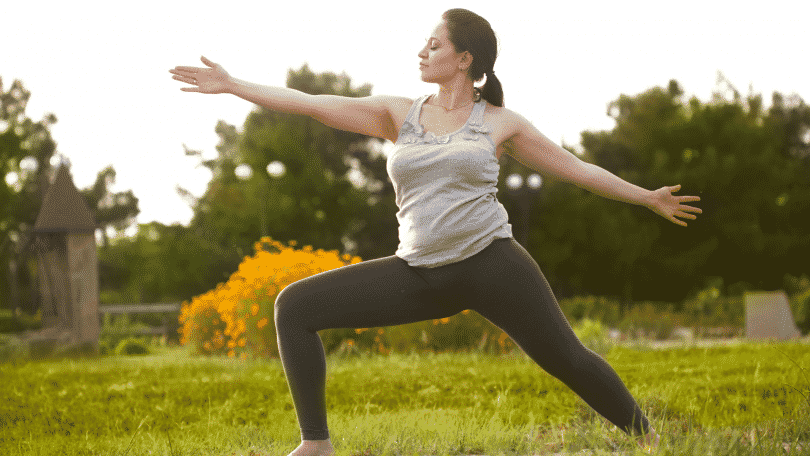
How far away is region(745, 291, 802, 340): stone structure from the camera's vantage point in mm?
15344

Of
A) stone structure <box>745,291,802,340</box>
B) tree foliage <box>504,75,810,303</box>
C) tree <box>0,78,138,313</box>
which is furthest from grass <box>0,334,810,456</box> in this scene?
tree <box>0,78,138,313</box>

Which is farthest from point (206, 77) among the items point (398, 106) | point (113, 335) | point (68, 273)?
point (113, 335)

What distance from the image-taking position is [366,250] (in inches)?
1164

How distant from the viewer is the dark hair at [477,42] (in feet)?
10.5

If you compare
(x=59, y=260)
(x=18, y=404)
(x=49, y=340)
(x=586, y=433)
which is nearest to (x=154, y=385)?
(x=18, y=404)

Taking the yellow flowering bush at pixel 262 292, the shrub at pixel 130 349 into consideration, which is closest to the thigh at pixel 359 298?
the yellow flowering bush at pixel 262 292

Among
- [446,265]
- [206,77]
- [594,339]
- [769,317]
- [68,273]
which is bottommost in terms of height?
[769,317]

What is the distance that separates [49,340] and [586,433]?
1087cm

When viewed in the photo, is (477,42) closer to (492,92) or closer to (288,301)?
(492,92)

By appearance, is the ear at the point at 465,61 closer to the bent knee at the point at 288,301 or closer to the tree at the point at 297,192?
the bent knee at the point at 288,301

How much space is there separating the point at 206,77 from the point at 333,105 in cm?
59

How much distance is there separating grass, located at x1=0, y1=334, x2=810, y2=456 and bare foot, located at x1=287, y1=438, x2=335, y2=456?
33cm

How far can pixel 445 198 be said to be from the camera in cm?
296

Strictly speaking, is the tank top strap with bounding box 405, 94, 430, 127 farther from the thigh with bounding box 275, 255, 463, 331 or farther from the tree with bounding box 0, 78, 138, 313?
the tree with bounding box 0, 78, 138, 313
